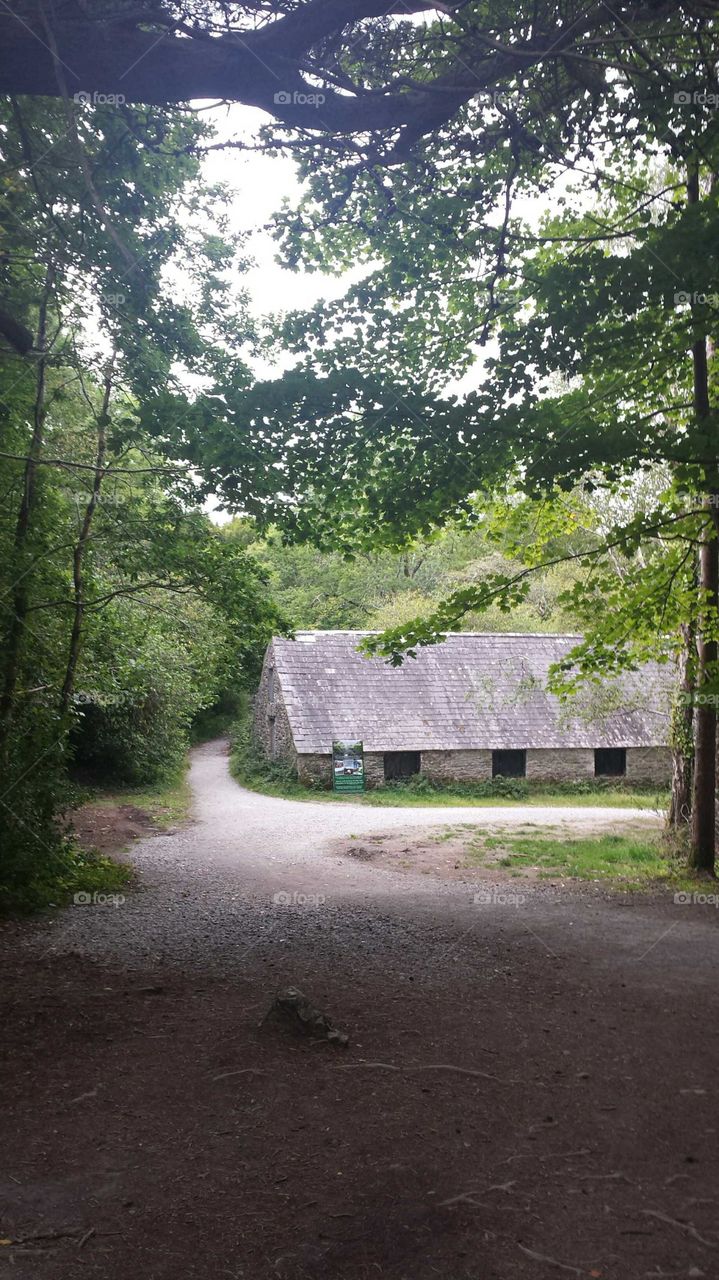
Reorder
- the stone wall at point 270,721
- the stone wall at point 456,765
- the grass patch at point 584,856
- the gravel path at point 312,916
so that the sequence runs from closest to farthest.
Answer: the gravel path at point 312,916 → the grass patch at point 584,856 → the stone wall at point 456,765 → the stone wall at point 270,721

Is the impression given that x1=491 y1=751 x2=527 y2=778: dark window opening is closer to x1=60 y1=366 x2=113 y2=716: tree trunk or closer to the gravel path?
the gravel path

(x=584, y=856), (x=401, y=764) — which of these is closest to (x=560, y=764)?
(x=401, y=764)

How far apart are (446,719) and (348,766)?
4348 millimetres

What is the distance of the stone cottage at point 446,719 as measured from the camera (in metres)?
27.1

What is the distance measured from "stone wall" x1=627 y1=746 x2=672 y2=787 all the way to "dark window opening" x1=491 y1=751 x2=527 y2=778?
4252 millimetres

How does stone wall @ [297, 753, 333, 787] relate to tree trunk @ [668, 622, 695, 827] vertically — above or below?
below

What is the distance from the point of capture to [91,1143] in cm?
428

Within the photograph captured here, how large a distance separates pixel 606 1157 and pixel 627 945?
182 inches

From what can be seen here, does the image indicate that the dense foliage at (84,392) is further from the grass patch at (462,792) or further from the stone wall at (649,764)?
the stone wall at (649,764)

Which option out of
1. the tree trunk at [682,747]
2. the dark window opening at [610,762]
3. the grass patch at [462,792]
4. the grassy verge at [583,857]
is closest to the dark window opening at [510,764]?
the grass patch at [462,792]

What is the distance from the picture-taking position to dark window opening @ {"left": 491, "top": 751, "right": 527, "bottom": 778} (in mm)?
28891

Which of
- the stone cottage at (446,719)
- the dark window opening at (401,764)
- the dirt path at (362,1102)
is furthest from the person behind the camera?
the dark window opening at (401,764)

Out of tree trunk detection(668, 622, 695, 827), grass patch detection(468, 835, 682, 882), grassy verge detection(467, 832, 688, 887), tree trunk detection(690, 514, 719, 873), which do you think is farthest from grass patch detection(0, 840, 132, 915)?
tree trunk detection(668, 622, 695, 827)

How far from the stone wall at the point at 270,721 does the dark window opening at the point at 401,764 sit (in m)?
3.26
